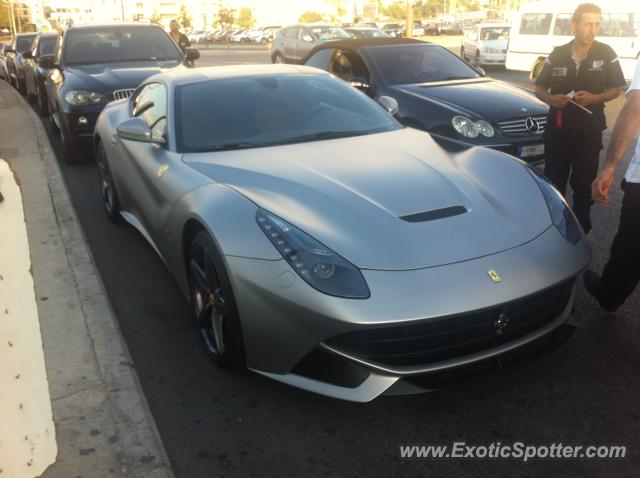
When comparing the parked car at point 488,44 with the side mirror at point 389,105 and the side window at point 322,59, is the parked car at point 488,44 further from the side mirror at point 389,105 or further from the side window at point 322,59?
the side mirror at point 389,105

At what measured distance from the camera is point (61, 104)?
8227mm

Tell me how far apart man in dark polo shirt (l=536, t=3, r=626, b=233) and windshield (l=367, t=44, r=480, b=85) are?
9.46 ft

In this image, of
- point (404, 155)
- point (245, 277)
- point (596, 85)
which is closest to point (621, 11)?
point (596, 85)

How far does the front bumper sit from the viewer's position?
8.79ft

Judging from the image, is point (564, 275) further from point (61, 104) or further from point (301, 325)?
point (61, 104)

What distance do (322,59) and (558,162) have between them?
4700 mm

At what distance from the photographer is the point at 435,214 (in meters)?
3.10

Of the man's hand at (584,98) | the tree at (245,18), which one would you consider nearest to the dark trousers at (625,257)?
the man's hand at (584,98)

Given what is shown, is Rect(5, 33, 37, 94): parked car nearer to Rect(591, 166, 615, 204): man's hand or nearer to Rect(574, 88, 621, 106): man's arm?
Rect(574, 88, 621, 106): man's arm

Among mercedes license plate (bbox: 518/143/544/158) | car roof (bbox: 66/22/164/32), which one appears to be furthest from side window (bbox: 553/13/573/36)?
mercedes license plate (bbox: 518/143/544/158)

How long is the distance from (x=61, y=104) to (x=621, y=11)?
1403cm

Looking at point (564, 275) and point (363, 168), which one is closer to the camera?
point (564, 275)

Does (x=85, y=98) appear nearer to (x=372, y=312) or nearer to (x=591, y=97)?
(x=591, y=97)

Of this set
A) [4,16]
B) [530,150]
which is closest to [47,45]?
[530,150]
